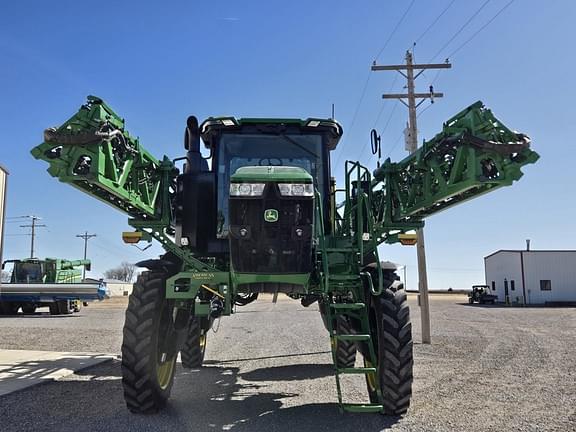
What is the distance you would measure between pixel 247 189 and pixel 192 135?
1.91m

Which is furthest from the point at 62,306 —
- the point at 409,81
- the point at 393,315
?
the point at 393,315

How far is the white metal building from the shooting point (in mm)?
44062

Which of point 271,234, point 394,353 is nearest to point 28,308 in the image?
point 271,234

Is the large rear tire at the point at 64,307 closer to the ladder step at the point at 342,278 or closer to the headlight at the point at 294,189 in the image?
the ladder step at the point at 342,278

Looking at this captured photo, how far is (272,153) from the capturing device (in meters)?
6.96

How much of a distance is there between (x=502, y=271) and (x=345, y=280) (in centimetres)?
4708

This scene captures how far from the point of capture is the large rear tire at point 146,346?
19.0 ft

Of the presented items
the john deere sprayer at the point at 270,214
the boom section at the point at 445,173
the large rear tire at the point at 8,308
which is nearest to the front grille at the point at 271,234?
the john deere sprayer at the point at 270,214

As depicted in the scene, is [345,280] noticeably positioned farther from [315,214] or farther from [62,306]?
[62,306]

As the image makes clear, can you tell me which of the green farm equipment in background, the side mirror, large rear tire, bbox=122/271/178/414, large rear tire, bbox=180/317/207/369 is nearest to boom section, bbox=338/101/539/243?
the side mirror

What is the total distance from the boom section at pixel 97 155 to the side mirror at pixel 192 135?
2.39ft

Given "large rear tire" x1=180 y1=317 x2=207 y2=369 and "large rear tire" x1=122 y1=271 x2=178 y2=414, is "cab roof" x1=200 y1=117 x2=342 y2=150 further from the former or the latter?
"large rear tire" x1=180 y1=317 x2=207 y2=369

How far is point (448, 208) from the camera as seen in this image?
20.4ft

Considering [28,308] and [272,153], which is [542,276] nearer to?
[28,308]
